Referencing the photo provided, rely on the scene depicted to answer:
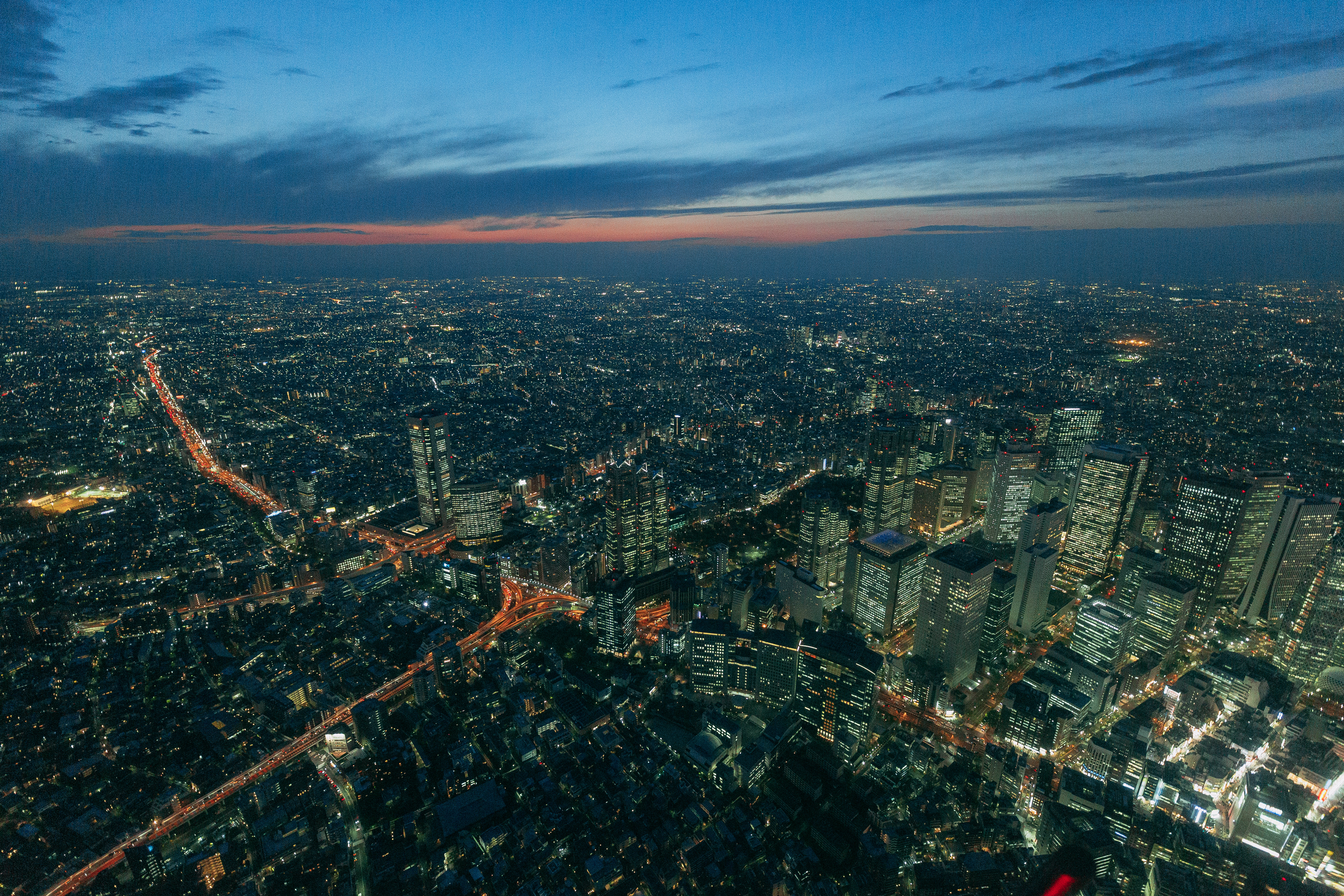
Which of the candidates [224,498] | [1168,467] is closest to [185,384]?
[224,498]

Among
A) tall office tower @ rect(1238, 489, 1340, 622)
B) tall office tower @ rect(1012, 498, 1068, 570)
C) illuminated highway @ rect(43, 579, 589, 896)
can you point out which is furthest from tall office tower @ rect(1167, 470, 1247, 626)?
illuminated highway @ rect(43, 579, 589, 896)

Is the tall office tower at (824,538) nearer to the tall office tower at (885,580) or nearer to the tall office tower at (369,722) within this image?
the tall office tower at (885,580)

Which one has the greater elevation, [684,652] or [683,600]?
[683,600]

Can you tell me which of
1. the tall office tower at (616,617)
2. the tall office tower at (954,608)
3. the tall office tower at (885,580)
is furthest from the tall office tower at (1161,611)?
the tall office tower at (616,617)

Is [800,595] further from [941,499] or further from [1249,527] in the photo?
[1249,527]

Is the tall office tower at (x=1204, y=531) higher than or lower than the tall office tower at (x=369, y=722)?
higher

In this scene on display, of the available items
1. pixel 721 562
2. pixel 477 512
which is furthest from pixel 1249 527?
pixel 477 512
